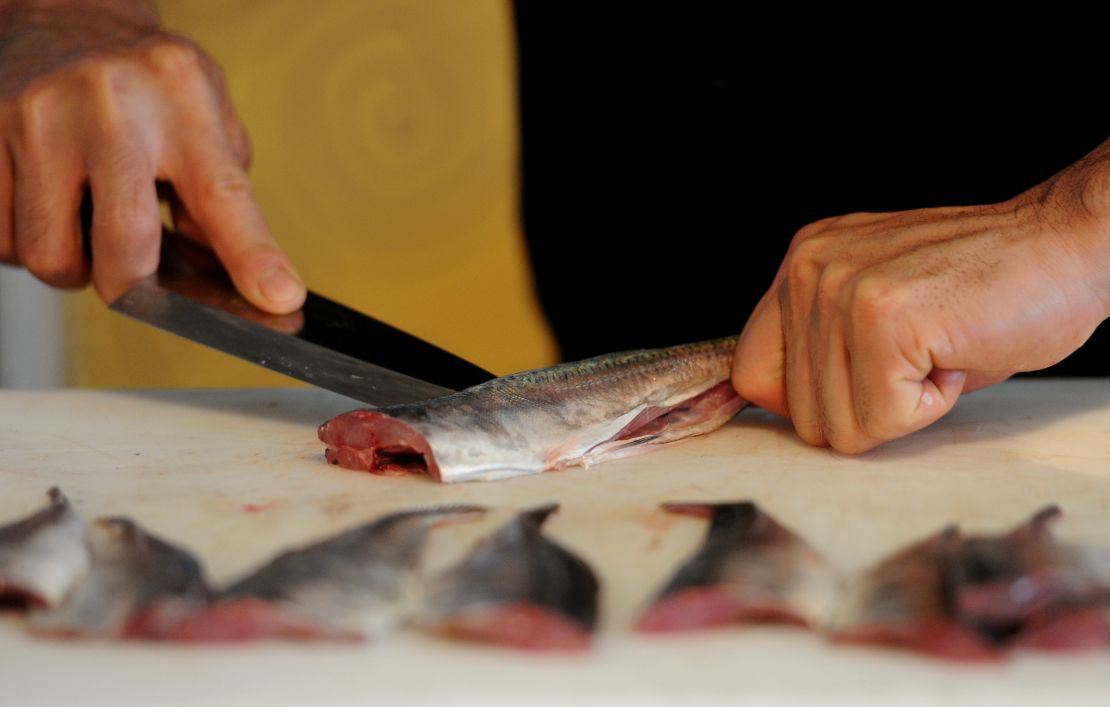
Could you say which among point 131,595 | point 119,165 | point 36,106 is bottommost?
point 131,595

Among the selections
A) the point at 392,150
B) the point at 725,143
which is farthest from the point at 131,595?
the point at 392,150

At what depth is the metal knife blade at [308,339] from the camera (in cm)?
180

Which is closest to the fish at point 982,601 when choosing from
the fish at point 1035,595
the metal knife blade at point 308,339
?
the fish at point 1035,595

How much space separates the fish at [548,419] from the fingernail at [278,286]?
15.7 inches

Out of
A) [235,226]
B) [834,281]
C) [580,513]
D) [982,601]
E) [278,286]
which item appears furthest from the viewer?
[235,226]

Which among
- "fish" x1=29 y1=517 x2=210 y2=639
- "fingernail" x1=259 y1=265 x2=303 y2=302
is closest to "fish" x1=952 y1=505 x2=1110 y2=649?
"fish" x1=29 y1=517 x2=210 y2=639

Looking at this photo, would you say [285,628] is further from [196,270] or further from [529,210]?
[529,210]

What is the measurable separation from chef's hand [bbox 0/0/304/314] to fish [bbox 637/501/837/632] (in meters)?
1.13

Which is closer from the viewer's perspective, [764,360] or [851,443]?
[851,443]

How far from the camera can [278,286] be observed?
1989 mm

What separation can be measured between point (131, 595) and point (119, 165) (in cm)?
123

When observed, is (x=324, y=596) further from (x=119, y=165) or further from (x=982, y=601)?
(x=119, y=165)

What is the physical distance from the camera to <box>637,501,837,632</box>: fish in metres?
1.00

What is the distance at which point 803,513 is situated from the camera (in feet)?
4.46
